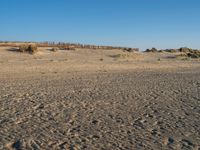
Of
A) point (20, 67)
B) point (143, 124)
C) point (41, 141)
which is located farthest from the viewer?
point (20, 67)

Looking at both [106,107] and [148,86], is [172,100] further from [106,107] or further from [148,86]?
[148,86]

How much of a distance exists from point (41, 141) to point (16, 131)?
1025mm

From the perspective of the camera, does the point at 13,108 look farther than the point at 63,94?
No

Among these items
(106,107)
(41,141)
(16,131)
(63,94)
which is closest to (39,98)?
(63,94)

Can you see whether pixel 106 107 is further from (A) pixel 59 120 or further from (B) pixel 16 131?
(B) pixel 16 131

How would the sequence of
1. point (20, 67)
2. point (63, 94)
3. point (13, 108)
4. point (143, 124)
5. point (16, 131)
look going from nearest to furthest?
point (16, 131) < point (143, 124) < point (13, 108) < point (63, 94) < point (20, 67)

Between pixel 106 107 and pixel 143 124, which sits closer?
pixel 143 124

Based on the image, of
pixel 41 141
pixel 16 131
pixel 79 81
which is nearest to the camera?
pixel 41 141

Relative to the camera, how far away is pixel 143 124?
32.4 ft

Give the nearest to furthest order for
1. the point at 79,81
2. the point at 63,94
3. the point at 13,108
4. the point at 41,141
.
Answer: the point at 41,141, the point at 13,108, the point at 63,94, the point at 79,81

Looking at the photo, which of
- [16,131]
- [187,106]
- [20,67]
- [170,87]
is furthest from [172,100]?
[20,67]

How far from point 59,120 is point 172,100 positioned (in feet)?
15.8

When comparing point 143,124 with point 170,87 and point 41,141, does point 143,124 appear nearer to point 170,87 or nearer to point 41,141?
point 41,141

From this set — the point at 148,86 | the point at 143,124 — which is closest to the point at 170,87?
the point at 148,86
